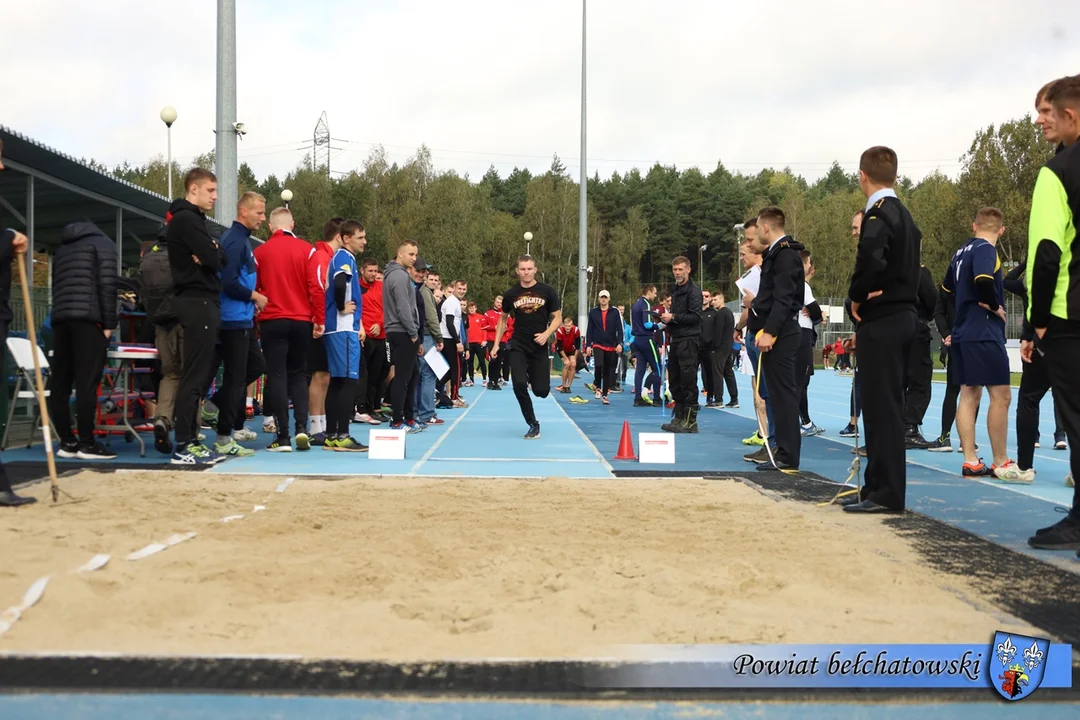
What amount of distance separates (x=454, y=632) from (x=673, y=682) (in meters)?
0.75

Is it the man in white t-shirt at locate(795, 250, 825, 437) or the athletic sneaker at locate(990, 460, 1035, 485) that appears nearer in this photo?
the athletic sneaker at locate(990, 460, 1035, 485)

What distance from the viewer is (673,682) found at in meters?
2.94

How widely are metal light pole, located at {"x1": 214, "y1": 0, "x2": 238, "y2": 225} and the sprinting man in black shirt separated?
4.90 metres

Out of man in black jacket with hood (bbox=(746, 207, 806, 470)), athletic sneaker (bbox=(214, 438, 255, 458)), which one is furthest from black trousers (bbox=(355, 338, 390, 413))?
man in black jacket with hood (bbox=(746, 207, 806, 470))

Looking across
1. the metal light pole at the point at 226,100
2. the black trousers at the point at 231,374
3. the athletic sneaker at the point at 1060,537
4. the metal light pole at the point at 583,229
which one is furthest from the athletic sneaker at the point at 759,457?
the metal light pole at the point at 583,229

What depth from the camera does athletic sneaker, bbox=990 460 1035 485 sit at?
7871mm

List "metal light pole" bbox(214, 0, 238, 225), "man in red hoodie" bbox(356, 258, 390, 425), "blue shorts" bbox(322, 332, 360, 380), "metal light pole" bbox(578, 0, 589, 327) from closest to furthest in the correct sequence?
"blue shorts" bbox(322, 332, 360, 380)
"man in red hoodie" bbox(356, 258, 390, 425)
"metal light pole" bbox(214, 0, 238, 225)
"metal light pole" bbox(578, 0, 589, 327)

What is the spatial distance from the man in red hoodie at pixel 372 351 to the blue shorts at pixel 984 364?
623cm

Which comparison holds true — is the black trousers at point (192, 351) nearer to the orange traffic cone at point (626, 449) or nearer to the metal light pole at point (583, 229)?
the orange traffic cone at point (626, 449)

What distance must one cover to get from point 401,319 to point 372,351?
219 centimetres

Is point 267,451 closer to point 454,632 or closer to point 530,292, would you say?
point 530,292

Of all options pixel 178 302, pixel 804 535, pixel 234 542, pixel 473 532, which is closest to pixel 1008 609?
pixel 804 535

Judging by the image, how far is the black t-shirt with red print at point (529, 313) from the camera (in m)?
11.1

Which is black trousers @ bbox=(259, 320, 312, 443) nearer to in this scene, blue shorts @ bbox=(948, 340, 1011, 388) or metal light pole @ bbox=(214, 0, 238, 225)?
metal light pole @ bbox=(214, 0, 238, 225)
